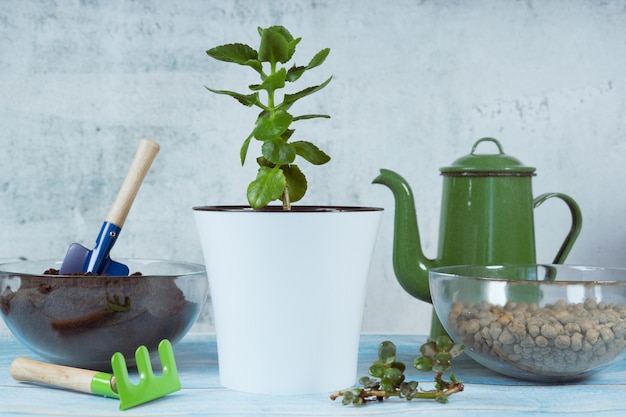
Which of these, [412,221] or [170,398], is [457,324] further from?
[170,398]

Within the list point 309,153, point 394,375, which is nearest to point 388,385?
point 394,375

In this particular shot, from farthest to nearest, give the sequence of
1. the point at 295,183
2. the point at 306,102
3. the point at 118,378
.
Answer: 1. the point at 306,102
2. the point at 295,183
3. the point at 118,378

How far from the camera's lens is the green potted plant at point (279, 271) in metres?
0.76

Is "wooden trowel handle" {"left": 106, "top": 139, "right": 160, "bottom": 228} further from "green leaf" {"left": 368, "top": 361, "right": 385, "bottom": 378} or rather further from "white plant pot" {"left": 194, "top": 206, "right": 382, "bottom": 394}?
"green leaf" {"left": 368, "top": 361, "right": 385, "bottom": 378}

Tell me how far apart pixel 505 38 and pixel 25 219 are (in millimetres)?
811

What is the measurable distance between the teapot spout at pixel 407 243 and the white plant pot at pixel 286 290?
196 millimetres

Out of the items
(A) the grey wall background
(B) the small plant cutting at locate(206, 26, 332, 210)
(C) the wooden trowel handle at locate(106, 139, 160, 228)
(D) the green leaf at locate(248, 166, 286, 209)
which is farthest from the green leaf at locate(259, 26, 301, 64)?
(A) the grey wall background

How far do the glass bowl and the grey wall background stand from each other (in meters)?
0.39

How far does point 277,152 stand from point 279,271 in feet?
0.39

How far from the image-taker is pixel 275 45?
77 centimetres

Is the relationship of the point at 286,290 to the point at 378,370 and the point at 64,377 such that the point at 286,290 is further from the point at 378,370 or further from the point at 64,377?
the point at 64,377

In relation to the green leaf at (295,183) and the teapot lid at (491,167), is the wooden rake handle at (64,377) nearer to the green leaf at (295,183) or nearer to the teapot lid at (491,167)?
the green leaf at (295,183)

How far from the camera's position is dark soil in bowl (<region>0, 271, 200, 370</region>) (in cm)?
83

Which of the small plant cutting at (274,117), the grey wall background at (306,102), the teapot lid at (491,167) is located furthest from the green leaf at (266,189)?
the grey wall background at (306,102)
